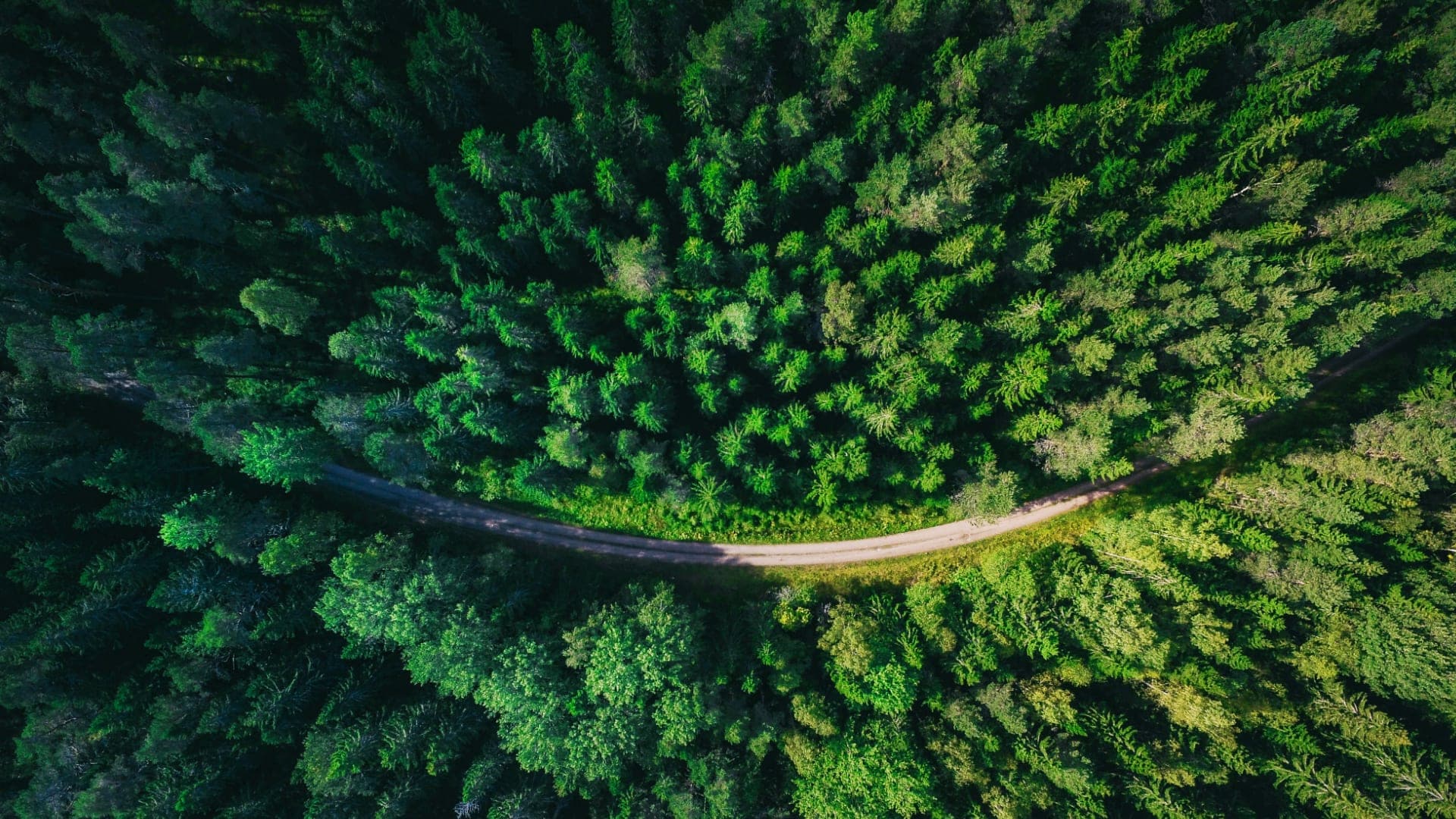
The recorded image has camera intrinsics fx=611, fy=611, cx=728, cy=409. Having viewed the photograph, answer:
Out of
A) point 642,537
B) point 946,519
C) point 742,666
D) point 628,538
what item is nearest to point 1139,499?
point 946,519

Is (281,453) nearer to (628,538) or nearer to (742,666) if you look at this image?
(628,538)

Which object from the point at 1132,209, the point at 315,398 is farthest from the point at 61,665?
the point at 1132,209

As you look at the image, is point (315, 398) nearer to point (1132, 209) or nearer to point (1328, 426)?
point (1132, 209)

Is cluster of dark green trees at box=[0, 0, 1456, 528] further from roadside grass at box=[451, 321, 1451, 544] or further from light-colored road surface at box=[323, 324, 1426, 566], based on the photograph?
light-colored road surface at box=[323, 324, 1426, 566]

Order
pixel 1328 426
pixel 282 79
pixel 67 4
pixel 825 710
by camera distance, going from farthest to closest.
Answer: pixel 1328 426 < pixel 282 79 < pixel 825 710 < pixel 67 4

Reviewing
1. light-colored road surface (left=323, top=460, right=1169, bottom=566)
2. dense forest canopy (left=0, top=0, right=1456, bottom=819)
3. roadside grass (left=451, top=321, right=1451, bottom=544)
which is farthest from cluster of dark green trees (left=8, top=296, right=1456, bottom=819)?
roadside grass (left=451, top=321, right=1451, bottom=544)

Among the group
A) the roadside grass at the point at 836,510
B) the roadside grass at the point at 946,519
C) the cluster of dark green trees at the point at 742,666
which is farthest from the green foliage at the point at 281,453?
the roadside grass at the point at 836,510
